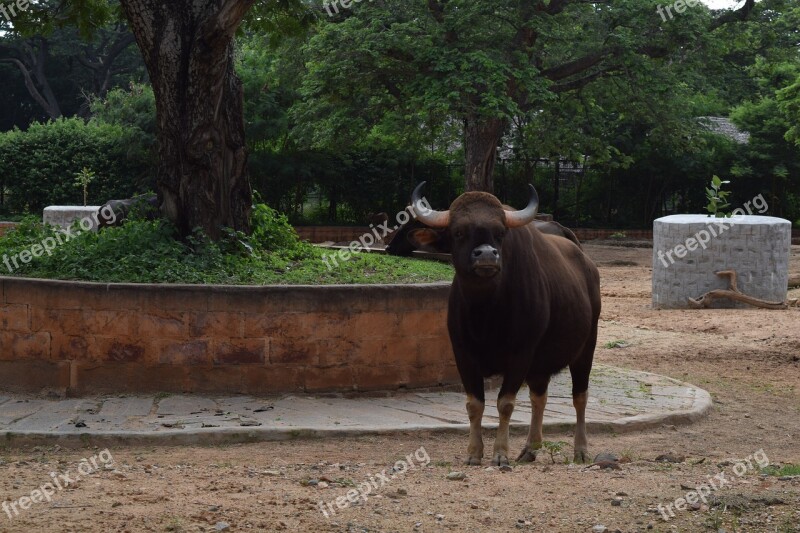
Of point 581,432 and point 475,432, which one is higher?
point 475,432

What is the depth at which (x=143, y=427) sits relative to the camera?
8.02 metres

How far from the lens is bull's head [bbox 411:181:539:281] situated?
6.76m

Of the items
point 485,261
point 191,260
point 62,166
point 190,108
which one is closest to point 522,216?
point 485,261

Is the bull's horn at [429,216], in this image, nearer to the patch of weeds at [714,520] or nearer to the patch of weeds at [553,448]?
the patch of weeds at [553,448]

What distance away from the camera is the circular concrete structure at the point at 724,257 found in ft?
55.0

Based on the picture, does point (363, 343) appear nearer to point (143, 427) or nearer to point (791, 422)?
point (143, 427)

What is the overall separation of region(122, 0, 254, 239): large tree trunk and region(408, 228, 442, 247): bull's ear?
3.60 metres

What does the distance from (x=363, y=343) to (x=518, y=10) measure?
1766cm

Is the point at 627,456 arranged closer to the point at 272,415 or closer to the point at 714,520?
the point at 714,520

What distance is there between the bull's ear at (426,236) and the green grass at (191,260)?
97.5 inches

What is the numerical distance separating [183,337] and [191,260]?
109 centimetres

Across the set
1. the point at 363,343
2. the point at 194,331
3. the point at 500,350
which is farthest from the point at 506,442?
the point at 194,331

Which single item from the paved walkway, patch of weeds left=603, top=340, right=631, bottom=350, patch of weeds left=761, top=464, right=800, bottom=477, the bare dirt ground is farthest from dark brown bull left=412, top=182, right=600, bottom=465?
patch of weeds left=603, top=340, right=631, bottom=350

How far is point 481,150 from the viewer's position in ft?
88.5
